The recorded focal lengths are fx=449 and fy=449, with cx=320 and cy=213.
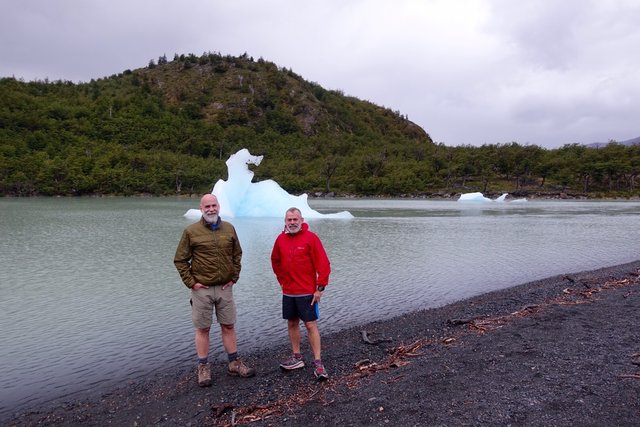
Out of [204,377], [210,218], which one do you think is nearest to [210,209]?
[210,218]

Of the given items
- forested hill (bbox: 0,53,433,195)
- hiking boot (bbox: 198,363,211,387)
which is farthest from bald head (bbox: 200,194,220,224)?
forested hill (bbox: 0,53,433,195)

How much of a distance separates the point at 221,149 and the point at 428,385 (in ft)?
374

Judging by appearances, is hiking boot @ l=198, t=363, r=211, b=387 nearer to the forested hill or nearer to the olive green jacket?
the olive green jacket

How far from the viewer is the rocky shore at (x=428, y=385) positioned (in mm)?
4098

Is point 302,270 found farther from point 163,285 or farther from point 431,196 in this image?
point 431,196

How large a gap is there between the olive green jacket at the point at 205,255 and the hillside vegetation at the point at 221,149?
7864 cm

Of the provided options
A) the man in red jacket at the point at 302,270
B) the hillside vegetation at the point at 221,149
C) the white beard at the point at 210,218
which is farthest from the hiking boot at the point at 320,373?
the hillside vegetation at the point at 221,149

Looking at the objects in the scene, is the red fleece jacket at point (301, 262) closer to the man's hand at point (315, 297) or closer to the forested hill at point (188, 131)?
the man's hand at point (315, 297)

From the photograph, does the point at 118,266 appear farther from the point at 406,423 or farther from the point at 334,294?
the point at 406,423

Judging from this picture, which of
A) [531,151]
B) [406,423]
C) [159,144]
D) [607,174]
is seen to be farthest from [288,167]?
[406,423]

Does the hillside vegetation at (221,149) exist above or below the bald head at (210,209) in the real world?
above

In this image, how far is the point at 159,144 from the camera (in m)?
106

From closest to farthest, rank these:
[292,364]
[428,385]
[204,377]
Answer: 1. [428,385]
2. [204,377]
3. [292,364]

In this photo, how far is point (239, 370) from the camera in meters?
5.60
